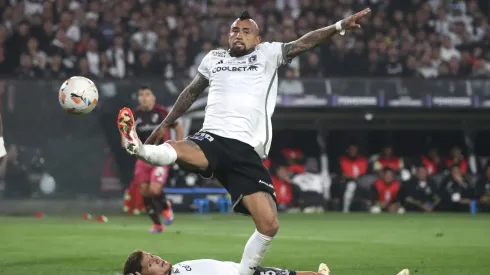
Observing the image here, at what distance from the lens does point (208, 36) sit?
2425cm

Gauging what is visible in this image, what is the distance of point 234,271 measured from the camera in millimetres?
8352

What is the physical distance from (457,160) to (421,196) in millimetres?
1274

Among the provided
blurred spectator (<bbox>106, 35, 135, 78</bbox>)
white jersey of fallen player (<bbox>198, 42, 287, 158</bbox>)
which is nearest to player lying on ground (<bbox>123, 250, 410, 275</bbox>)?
white jersey of fallen player (<bbox>198, 42, 287, 158</bbox>)

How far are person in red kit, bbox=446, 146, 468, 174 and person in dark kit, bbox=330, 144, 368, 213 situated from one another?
2234mm

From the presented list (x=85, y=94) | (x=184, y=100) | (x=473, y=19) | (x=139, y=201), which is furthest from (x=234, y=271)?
(x=473, y=19)

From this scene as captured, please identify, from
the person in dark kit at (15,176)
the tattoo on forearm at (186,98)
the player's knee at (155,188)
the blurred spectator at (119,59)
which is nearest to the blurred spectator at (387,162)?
the blurred spectator at (119,59)

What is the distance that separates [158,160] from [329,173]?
17079 mm

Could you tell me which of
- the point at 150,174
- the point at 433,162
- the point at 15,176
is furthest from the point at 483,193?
the point at 15,176

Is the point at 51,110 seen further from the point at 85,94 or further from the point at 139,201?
the point at 85,94

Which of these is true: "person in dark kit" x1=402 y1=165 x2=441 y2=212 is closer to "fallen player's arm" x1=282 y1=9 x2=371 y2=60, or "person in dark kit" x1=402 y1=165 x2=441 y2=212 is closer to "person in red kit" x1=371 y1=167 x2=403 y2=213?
"person in red kit" x1=371 y1=167 x2=403 y2=213

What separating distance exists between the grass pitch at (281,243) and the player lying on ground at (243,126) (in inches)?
81.8

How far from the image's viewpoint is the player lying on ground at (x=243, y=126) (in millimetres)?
8406

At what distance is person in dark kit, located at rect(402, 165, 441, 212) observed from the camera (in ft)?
79.2

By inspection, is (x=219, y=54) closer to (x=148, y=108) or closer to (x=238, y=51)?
(x=238, y=51)
